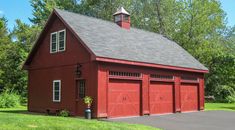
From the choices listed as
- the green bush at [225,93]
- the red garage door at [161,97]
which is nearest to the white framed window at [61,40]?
the red garage door at [161,97]

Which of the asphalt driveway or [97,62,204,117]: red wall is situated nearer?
the asphalt driveway

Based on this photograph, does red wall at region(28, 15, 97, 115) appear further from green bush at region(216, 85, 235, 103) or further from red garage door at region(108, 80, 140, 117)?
green bush at region(216, 85, 235, 103)

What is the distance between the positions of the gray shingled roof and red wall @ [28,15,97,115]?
2.14 feet

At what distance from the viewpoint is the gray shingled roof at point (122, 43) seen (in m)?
20.1

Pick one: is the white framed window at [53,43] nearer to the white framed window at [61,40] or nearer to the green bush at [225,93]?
the white framed window at [61,40]

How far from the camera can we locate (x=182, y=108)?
2497 cm

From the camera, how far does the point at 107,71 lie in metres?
19.2

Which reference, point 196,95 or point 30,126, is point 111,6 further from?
point 30,126

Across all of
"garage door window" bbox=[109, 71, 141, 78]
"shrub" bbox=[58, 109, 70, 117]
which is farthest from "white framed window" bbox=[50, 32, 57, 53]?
"garage door window" bbox=[109, 71, 141, 78]

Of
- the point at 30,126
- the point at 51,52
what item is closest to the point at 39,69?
the point at 51,52

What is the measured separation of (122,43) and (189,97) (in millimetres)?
7229

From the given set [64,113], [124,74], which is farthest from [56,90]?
[124,74]

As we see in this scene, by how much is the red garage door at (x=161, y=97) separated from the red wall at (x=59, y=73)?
4.74 meters

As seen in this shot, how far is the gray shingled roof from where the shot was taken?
→ 20.1 metres
